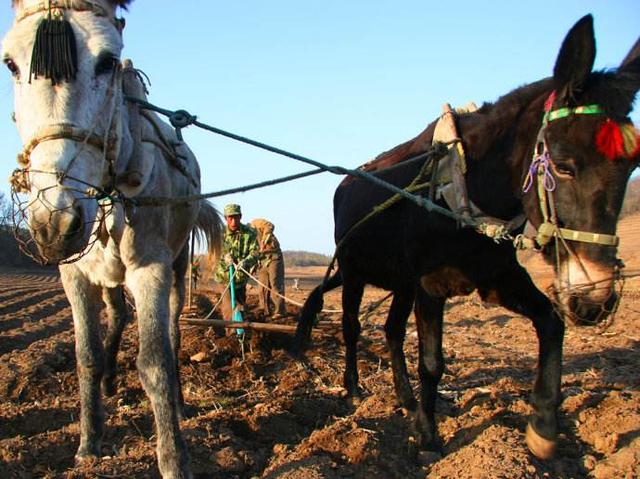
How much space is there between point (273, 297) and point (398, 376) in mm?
6559

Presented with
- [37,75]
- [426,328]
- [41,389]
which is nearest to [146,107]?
[37,75]

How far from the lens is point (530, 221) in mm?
3471

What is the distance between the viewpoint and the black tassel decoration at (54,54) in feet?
9.50

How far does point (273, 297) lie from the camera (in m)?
11.6

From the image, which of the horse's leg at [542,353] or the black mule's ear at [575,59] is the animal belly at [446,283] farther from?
the black mule's ear at [575,59]

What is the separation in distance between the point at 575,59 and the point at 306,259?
5829 centimetres

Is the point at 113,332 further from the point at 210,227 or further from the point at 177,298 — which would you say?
the point at 210,227

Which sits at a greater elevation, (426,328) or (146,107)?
(146,107)

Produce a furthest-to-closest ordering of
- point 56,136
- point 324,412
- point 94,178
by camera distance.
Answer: point 324,412 < point 94,178 < point 56,136

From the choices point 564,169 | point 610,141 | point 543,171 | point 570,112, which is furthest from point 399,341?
point 610,141

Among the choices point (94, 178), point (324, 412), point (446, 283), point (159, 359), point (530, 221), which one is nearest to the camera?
point (94, 178)

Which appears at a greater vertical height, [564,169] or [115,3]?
[115,3]

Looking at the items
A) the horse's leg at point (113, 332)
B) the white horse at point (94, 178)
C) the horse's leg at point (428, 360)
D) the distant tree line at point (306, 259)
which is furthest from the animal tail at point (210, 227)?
the distant tree line at point (306, 259)

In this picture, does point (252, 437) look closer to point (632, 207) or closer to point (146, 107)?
point (146, 107)
